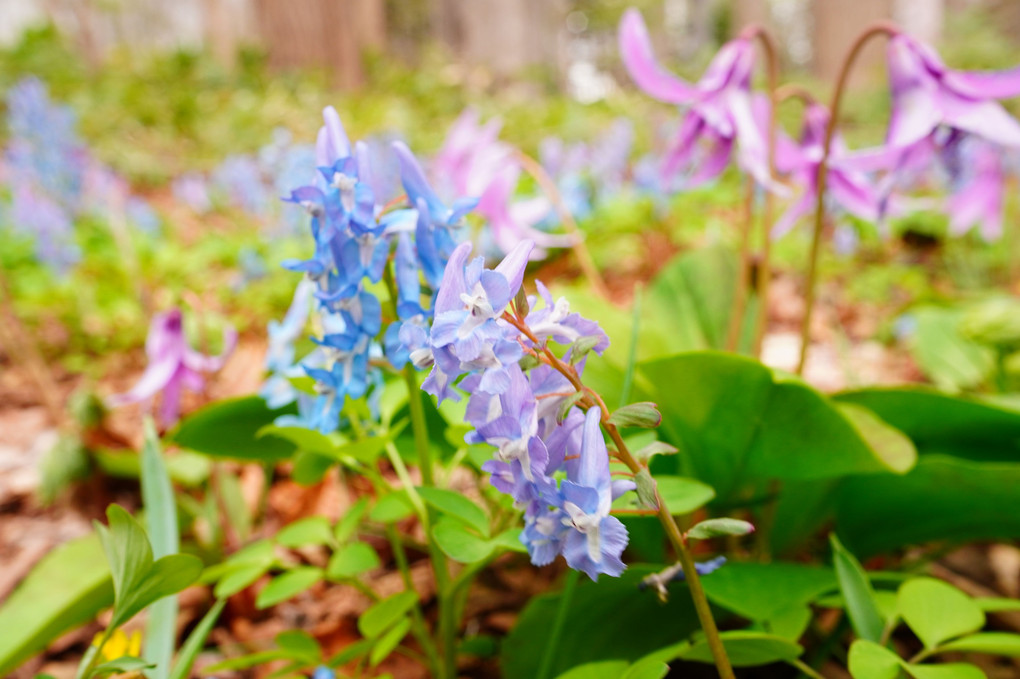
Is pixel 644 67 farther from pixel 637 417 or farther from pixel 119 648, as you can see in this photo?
pixel 119 648

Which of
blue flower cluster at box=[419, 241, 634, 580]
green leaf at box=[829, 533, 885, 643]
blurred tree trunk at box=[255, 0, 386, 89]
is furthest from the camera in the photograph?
blurred tree trunk at box=[255, 0, 386, 89]

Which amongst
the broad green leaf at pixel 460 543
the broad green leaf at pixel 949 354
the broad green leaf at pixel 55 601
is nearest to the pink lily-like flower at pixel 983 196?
the broad green leaf at pixel 949 354

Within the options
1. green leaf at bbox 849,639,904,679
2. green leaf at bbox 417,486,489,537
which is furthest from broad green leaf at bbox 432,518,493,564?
green leaf at bbox 849,639,904,679

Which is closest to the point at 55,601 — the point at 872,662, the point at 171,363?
the point at 171,363

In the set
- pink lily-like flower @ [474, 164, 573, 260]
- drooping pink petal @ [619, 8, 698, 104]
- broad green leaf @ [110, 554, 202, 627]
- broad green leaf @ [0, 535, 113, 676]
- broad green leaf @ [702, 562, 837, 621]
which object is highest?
drooping pink petal @ [619, 8, 698, 104]

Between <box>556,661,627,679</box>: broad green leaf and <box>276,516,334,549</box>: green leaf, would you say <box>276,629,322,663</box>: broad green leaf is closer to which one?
<box>276,516,334,549</box>: green leaf

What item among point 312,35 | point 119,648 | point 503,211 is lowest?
point 119,648

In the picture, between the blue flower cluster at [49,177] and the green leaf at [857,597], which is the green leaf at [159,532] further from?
the blue flower cluster at [49,177]
